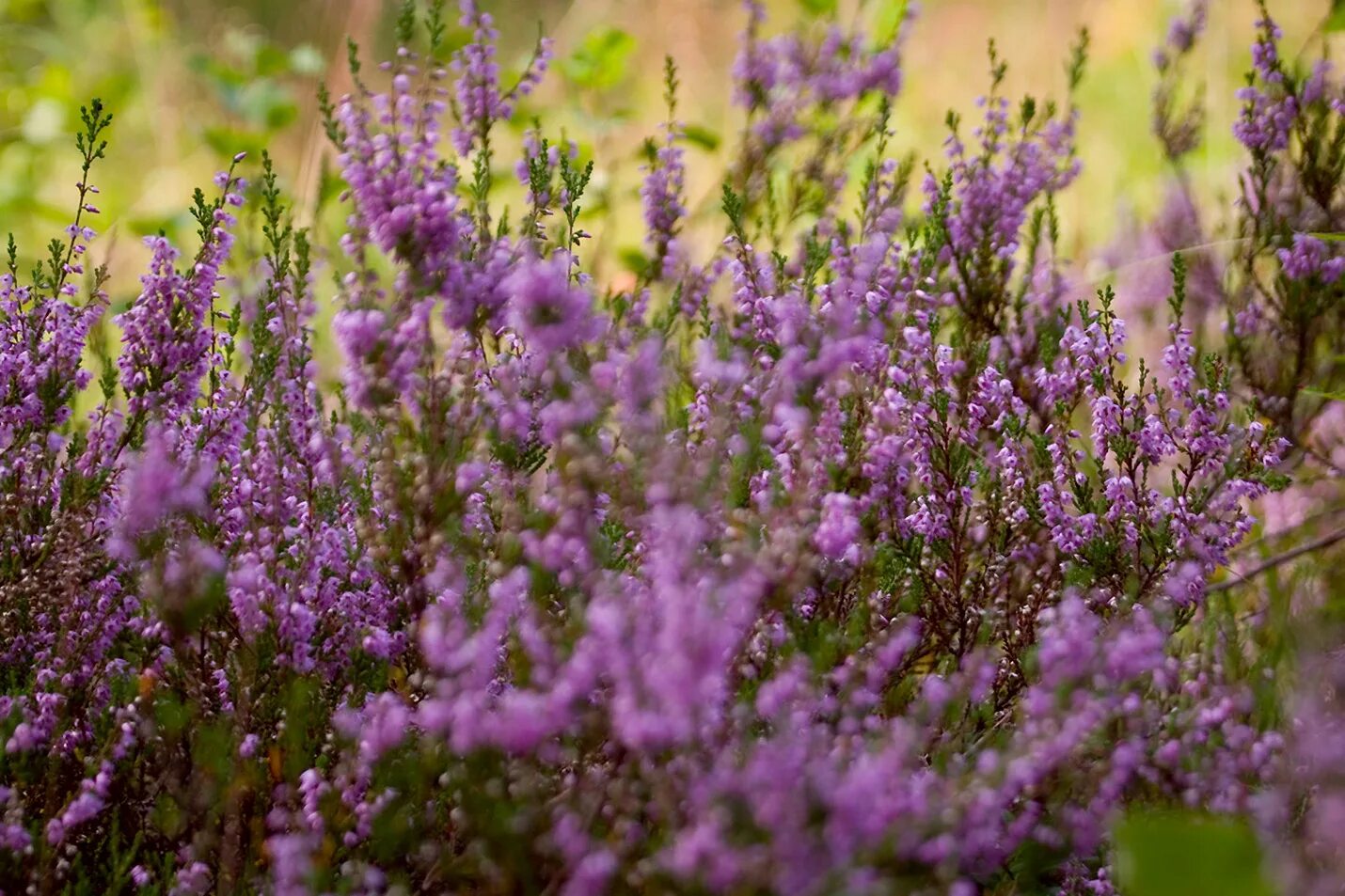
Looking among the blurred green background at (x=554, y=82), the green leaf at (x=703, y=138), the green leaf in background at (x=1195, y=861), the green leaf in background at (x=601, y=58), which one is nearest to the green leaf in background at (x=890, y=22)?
the blurred green background at (x=554, y=82)

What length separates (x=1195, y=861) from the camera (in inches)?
52.2

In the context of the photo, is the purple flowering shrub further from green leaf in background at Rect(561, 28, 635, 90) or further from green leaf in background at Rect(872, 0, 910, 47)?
green leaf in background at Rect(561, 28, 635, 90)

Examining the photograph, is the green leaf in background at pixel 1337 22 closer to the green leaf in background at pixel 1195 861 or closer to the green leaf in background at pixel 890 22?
the green leaf in background at pixel 890 22

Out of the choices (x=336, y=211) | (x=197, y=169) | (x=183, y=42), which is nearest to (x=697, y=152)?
(x=336, y=211)

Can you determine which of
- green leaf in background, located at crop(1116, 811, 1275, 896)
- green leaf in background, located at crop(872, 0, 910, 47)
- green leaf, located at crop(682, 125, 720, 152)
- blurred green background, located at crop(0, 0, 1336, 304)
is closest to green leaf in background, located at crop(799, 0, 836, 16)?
green leaf in background, located at crop(872, 0, 910, 47)

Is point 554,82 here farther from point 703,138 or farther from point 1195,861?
point 1195,861

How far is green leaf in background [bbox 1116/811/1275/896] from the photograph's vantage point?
1.31m

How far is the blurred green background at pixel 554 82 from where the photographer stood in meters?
5.81

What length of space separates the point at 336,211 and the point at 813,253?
5.54 meters

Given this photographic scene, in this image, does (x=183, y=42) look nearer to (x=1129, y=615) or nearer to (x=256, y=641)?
(x=256, y=641)

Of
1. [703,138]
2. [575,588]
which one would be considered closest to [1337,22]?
[703,138]

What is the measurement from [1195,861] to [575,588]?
1.05m

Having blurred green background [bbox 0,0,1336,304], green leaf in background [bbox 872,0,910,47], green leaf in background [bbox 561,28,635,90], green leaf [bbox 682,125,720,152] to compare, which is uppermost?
blurred green background [bbox 0,0,1336,304]

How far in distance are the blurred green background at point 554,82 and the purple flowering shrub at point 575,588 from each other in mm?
2487
